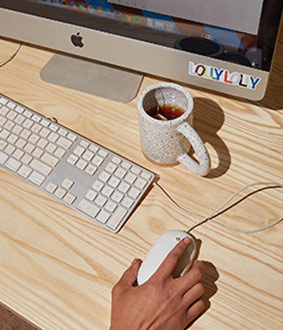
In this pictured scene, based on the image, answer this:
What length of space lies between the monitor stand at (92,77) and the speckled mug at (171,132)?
0.14 meters

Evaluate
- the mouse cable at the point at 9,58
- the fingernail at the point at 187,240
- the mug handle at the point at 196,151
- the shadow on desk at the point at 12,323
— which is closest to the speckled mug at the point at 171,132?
the mug handle at the point at 196,151

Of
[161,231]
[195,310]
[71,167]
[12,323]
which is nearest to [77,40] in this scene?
[71,167]

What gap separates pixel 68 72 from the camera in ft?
2.66

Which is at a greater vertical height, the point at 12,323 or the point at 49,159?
the point at 49,159

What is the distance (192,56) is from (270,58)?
0.12 metres

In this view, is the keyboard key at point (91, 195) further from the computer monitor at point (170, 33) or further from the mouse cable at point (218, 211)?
the computer monitor at point (170, 33)

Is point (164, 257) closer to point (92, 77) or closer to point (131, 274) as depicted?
point (131, 274)

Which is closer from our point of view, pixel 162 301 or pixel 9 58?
pixel 162 301

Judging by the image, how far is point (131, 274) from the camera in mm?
580

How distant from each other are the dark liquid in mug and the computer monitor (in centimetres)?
5

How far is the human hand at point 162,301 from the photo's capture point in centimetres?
55

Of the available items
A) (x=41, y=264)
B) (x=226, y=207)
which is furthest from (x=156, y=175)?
(x=41, y=264)

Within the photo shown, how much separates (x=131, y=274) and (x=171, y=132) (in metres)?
0.21

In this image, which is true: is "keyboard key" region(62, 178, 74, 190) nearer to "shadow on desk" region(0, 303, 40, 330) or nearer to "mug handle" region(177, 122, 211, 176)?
"mug handle" region(177, 122, 211, 176)
